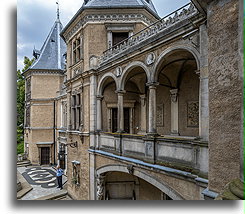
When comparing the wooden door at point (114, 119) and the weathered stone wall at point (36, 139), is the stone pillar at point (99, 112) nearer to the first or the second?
the wooden door at point (114, 119)

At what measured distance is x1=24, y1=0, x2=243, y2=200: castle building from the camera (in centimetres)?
262

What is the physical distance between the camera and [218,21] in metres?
2.77

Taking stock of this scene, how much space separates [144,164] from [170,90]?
334cm

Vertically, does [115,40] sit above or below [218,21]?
above

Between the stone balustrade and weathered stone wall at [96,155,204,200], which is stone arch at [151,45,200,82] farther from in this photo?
weathered stone wall at [96,155,204,200]

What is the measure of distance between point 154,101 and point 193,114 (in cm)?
216

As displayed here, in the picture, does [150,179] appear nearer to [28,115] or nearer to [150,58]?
[150,58]

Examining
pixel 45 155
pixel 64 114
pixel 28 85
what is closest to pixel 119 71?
pixel 64 114

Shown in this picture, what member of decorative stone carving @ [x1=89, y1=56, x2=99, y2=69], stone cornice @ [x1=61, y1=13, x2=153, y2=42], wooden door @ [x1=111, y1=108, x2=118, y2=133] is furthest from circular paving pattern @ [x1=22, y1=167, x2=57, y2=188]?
stone cornice @ [x1=61, y1=13, x2=153, y2=42]

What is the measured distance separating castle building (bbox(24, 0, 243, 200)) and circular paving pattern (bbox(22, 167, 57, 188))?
185 centimetres

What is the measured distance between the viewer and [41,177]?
12406 millimetres

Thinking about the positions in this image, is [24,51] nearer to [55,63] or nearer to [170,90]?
[170,90]

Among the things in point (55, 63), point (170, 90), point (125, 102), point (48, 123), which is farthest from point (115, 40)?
point (48, 123)
